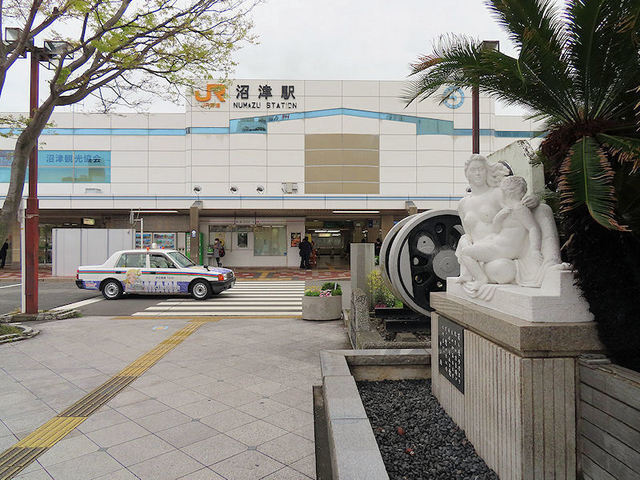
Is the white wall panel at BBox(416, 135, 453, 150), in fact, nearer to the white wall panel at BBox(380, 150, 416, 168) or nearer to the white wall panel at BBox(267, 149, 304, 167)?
the white wall panel at BBox(380, 150, 416, 168)

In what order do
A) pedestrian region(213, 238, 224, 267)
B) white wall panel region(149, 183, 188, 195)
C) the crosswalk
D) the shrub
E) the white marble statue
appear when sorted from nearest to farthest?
the white marble statue
the shrub
the crosswalk
pedestrian region(213, 238, 224, 267)
white wall panel region(149, 183, 188, 195)

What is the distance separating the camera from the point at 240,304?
1233 centimetres

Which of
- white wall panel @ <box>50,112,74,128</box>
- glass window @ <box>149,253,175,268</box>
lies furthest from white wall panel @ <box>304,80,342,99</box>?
glass window @ <box>149,253,175,268</box>

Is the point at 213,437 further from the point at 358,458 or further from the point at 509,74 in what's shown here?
the point at 509,74

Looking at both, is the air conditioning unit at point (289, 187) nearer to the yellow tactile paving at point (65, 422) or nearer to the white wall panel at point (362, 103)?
the white wall panel at point (362, 103)

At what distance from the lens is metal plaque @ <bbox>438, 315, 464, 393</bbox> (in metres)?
3.41

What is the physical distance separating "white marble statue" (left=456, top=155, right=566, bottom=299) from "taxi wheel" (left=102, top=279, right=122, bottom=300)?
12.5 m

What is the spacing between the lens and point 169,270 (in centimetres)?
1308

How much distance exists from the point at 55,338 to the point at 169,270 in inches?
208

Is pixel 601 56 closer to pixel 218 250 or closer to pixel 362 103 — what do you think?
pixel 218 250

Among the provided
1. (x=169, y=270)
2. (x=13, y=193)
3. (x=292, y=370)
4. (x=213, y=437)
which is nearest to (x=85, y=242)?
(x=169, y=270)

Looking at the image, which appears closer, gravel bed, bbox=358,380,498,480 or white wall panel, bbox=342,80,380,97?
gravel bed, bbox=358,380,498,480

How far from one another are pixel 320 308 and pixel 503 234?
6725 millimetres

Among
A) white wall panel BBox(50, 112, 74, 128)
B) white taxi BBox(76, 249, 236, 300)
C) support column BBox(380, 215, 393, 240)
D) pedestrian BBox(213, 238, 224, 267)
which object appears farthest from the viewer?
white wall panel BBox(50, 112, 74, 128)
